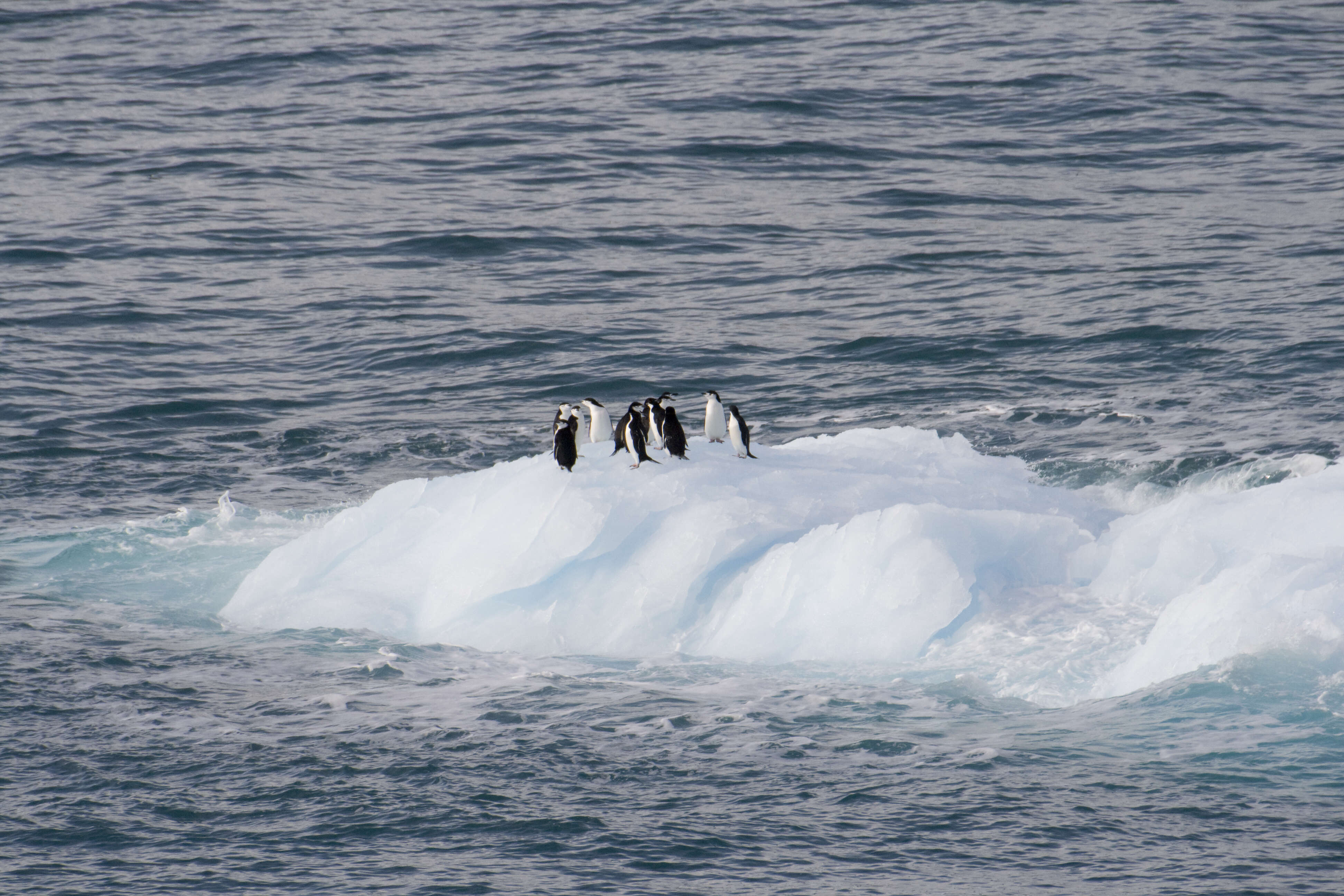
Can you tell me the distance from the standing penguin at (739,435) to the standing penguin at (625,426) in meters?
0.89

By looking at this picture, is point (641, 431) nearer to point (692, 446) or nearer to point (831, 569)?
point (692, 446)

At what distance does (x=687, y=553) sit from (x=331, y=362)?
9639 millimetres

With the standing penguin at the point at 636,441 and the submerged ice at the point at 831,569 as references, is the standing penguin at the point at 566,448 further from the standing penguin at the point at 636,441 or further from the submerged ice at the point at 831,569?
the standing penguin at the point at 636,441

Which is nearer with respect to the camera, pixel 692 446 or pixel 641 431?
pixel 641 431

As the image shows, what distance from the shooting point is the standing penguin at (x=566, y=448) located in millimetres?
13812

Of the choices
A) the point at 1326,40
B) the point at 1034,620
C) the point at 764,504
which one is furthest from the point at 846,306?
the point at 1326,40

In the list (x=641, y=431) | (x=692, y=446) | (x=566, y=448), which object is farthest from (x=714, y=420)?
(x=566, y=448)

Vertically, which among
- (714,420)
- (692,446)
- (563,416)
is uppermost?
(563,416)

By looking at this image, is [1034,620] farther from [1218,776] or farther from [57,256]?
[57,256]

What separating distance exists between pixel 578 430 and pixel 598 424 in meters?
0.26

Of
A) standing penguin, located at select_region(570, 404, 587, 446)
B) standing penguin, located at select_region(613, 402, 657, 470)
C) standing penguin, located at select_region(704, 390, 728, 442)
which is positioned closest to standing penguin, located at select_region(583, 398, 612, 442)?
standing penguin, located at select_region(570, 404, 587, 446)

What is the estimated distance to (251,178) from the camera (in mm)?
29297

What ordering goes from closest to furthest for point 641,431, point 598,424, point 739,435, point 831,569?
point 831,569, point 641,431, point 739,435, point 598,424

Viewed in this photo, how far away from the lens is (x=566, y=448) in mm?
13859
